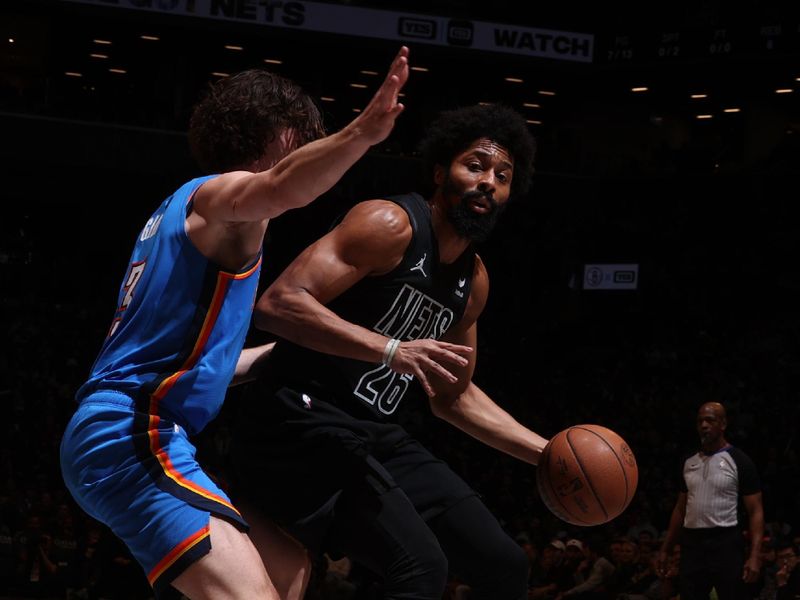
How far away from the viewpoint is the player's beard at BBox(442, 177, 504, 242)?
3869mm

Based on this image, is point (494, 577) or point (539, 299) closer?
point (494, 577)

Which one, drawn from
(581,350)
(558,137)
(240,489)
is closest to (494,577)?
(240,489)

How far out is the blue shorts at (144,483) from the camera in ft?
8.58

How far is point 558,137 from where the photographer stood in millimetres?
23047

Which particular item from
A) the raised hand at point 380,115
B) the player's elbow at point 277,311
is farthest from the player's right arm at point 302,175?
the player's elbow at point 277,311

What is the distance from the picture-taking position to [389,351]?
10.5ft

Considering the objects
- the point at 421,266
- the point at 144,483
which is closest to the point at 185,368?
the point at 144,483

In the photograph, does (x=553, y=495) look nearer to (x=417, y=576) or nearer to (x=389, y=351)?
(x=417, y=576)

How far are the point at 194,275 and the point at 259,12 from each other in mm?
18344

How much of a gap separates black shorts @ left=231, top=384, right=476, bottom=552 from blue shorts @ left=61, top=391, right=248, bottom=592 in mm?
807

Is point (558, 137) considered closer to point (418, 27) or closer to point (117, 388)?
point (418, 27)

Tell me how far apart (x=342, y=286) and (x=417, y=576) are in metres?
0.95

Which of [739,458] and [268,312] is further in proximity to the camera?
[739,458]

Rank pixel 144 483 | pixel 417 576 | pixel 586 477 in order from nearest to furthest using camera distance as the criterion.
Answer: pixel 144 483, pixel 417 576, pixel 586 477
